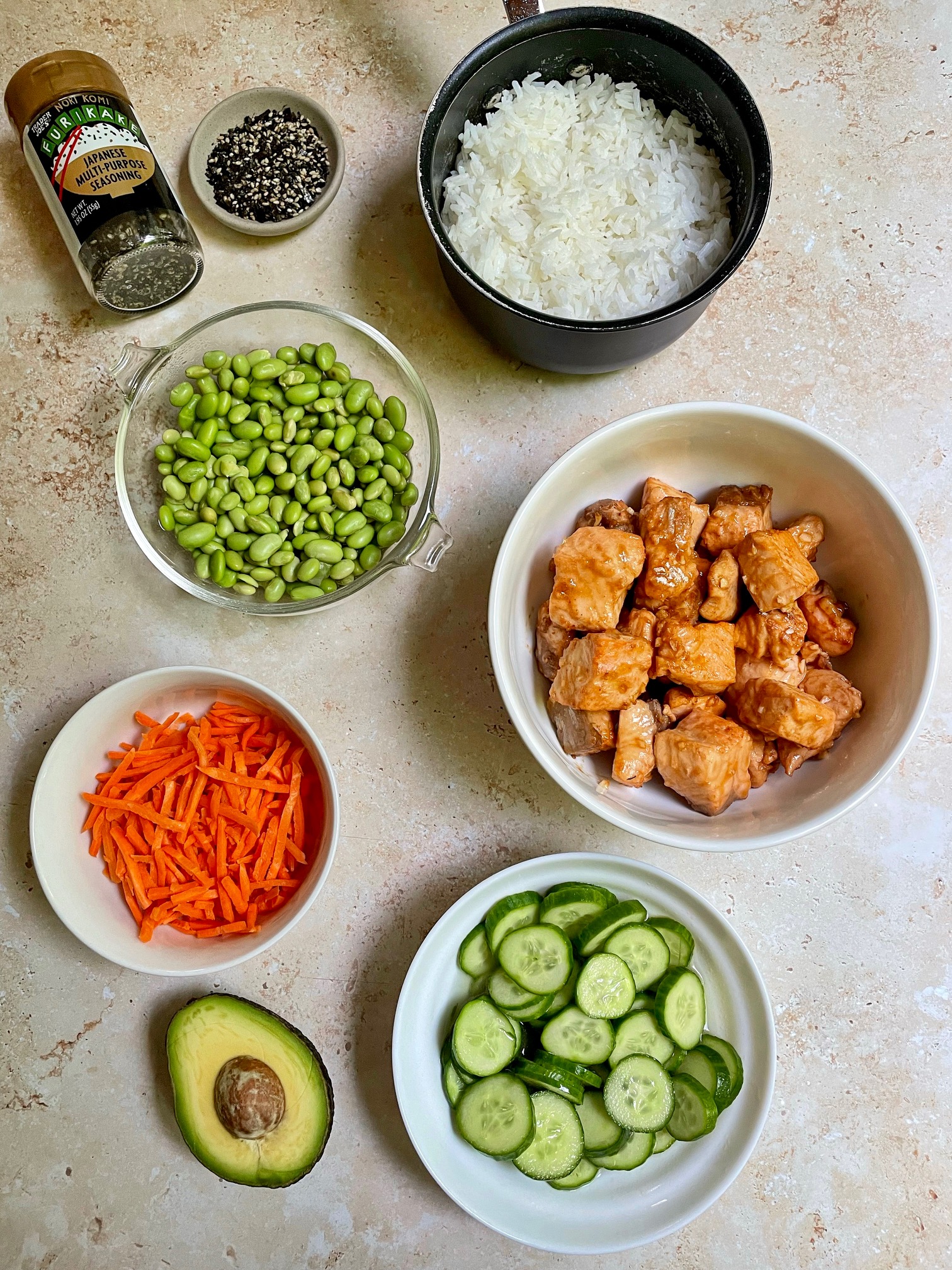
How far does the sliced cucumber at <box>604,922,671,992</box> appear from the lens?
172 cm

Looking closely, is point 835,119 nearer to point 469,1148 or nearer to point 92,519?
point 92,519

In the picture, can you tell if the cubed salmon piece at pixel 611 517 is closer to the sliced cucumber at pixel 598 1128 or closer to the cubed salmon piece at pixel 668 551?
the cubed salmon piece at pixel 668 551

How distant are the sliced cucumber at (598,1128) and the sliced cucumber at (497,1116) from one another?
0.12 meters

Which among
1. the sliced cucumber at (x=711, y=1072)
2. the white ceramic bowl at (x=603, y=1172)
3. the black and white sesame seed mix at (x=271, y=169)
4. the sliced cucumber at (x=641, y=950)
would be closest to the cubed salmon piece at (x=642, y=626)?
the white ceramic bowl at (x=603, y=1172)

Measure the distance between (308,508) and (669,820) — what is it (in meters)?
0.92

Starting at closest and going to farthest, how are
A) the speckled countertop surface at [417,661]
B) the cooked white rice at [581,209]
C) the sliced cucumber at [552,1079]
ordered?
1. the sliced cucumber at [552,1079]
2. the cooked white rice at [581,209]
3. the speckled countertop surface at [417,661]

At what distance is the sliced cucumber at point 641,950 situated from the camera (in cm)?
172

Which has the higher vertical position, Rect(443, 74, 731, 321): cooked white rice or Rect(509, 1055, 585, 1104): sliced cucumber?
Rect(443, 74, 731, 321): cooked white rice

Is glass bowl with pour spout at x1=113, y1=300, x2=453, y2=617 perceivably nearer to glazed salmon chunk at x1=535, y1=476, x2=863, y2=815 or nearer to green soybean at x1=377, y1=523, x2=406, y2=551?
green soybean at x1=377, y1=523, x2=406, y2=551

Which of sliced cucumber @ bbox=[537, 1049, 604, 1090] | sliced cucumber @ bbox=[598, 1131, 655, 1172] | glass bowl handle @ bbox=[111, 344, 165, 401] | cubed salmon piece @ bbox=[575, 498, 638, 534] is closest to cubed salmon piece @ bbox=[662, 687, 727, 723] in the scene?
cubed salmon piece @ bbox=[575, 498, 638, 534]

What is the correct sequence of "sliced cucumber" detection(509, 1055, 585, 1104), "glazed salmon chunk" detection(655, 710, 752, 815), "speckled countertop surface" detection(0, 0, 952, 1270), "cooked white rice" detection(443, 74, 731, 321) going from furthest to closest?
"speckled countertop surface" detection(0, 0, 952, 1270)
"cooked white rice" detection(443, 74, 731, 321)
"sliced cucumber" detection(509, 1055, 585, 1104)
"glazed salmon chunk" detection(655, 710, 752, 815)

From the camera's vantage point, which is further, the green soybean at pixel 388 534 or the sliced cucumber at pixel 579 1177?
the green soybean at pixel 388 534

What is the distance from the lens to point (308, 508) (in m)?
1.84

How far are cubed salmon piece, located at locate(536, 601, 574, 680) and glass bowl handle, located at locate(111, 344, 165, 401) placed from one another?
3.06 ft
